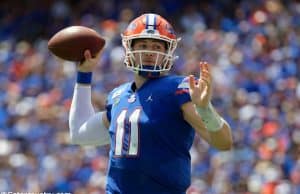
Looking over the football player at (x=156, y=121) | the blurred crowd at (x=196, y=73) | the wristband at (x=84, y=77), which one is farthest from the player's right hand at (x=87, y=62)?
the blurred crowd at (x=196, y=73)

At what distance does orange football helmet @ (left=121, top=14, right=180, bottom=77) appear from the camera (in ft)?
11.9

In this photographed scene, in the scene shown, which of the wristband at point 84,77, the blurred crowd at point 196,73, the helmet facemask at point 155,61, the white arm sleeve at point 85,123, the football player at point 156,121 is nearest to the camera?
the football player at point 156,121

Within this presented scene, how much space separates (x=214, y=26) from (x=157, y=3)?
133 cm

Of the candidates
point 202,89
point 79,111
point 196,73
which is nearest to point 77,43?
point 79,111

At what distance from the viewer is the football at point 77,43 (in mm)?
4000

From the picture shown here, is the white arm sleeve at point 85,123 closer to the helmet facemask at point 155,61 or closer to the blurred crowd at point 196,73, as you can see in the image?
the helmet facemask at point 155,61

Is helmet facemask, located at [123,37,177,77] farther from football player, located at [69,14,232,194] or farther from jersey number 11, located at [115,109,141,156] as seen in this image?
jersey number 11, located at [115,109,141,156]

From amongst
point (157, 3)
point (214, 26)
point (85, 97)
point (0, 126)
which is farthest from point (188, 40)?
point (85, 97)

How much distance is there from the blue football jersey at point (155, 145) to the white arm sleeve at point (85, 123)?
31cm

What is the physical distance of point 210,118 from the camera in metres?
3.39

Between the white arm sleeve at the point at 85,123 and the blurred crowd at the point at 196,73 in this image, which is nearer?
the white arm sleeve at the point at 85,123

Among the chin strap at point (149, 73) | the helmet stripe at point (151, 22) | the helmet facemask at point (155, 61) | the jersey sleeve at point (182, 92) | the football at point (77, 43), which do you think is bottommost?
the jersey sleeve at point (182, 92)

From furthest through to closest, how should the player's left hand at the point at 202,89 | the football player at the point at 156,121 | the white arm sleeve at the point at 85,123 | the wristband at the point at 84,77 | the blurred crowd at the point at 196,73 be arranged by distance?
1. the blurred crowd at the point at 196,73
2. the wristband at the point at 84,77
3. the white arm sleeve at the point at 85,123
4. the football player at the point at 156,121
5. the player's left hand at the point at 202,89

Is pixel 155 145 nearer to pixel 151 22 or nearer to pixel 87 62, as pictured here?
pixel 151 22
